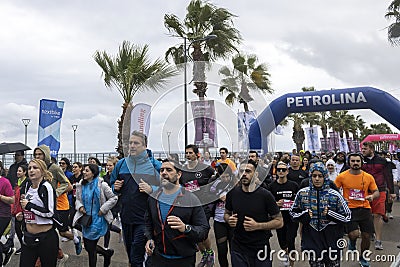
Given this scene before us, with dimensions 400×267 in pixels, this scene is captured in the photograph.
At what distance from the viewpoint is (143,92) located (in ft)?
10.5

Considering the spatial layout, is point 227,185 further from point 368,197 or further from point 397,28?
point 397,28

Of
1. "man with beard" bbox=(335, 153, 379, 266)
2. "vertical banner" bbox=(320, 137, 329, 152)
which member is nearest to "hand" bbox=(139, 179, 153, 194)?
"man with beard" bbox=(335, 153, 379, 266)

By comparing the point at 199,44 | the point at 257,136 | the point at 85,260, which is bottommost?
the point at 85,260

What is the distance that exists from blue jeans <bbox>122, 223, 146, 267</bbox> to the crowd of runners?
0.01 metres

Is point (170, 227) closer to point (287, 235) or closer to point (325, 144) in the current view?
point (287, 235)

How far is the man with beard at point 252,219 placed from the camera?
4273mm

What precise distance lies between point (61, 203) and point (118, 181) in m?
2.37

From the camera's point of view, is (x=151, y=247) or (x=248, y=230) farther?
(x=248, y=230)

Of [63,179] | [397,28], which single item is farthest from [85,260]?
[397,28]

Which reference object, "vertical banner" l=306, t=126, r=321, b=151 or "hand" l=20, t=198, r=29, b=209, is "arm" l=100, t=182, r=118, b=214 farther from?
"vertical banner" l=306, t=126, r=321, b=151

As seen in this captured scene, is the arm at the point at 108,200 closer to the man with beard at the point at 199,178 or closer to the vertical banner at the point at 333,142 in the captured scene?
the man with beard at the point at 199,178

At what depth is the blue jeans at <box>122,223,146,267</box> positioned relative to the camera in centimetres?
485

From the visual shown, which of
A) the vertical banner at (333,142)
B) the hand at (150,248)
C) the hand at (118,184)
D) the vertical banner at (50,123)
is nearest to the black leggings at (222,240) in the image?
the hand at (118,184)

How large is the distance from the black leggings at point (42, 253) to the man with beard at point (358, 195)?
4.04 m
